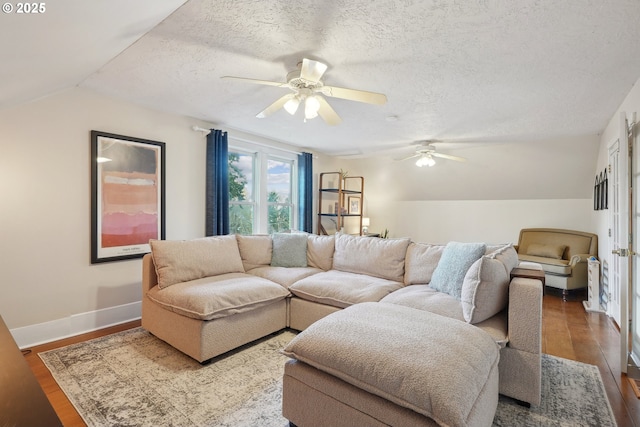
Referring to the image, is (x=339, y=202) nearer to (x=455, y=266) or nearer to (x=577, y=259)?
(x=455, y=266)

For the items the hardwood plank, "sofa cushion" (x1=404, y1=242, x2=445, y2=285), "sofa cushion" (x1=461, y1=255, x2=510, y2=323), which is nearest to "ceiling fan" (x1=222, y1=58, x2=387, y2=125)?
"sofa cushion" (x1=461, y1=255, x2=510, y2=323)

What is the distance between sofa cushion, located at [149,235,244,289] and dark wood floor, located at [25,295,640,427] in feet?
2.91

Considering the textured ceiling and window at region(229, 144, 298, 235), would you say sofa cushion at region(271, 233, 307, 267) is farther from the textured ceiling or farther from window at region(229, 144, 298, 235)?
the textured ceiling

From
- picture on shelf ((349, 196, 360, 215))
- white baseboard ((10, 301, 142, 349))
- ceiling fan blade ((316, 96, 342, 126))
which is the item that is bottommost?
white baseboard ((10, 301, 142, 349))

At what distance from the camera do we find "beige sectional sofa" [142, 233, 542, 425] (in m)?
1.87

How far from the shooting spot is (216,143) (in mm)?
3906

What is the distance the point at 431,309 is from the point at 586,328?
2.23 meters

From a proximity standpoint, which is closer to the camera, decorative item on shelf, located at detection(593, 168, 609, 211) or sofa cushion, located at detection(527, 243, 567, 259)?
decorative item on shelf, located at detection(593, 168, 609, 211)

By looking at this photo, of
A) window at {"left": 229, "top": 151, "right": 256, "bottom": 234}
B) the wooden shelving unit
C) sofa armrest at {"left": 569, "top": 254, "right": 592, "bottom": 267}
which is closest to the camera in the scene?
sofa armrest at {"left": 569, "top": 254, "right": 592, "bottom": 267}

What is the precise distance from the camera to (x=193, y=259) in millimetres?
2861

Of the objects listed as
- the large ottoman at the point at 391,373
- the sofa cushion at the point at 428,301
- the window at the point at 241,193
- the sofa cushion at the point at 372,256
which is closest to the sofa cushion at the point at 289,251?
the sofa cushion at the point at 372,256

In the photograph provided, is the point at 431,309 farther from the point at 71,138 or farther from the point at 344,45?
the point at 71,138

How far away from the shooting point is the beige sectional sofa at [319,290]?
73.4 inches

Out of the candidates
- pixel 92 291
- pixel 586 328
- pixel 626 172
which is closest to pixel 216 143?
pixel 92 291
